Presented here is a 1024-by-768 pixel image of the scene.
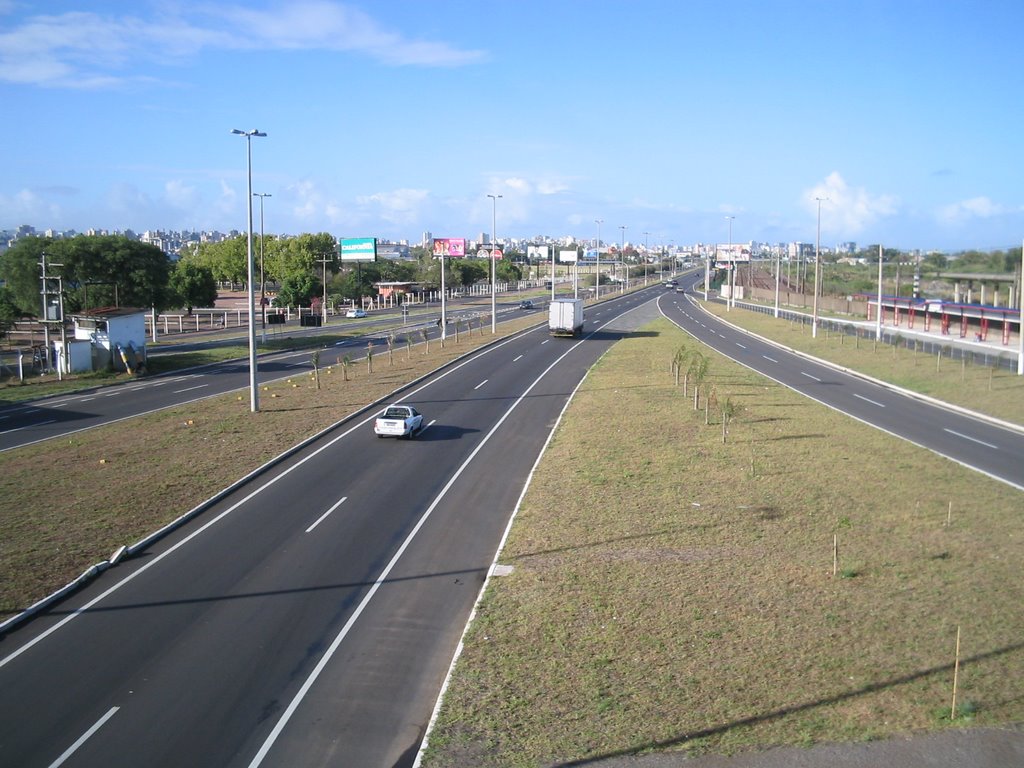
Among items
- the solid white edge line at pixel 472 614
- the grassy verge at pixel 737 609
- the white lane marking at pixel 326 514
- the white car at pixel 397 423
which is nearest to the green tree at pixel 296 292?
the white car at pixel 397 423

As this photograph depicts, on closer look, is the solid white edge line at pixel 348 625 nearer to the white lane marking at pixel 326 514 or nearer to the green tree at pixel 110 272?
the white lane marking at pixel 326 514

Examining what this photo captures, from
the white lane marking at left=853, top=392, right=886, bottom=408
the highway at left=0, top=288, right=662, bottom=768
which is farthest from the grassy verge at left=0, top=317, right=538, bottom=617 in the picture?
the white lane marking at left=853, top=392, right=886, bottom=408

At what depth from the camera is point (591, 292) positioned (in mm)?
143000

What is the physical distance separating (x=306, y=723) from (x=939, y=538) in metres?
13.5

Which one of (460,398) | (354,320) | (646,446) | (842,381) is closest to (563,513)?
(646,446)

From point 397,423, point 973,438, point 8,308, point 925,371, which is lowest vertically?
point 973,438

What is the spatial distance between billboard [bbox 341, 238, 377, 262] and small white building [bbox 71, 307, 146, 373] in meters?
81.7

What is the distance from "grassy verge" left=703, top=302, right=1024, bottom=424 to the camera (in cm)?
3581

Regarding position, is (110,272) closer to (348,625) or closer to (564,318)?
(564,318)

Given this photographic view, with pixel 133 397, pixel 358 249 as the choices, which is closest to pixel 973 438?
pixel 133 397

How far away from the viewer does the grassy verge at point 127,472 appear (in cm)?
1772

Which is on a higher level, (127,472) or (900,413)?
(900,413)

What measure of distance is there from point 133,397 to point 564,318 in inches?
1295

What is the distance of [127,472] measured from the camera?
24.6 metres
